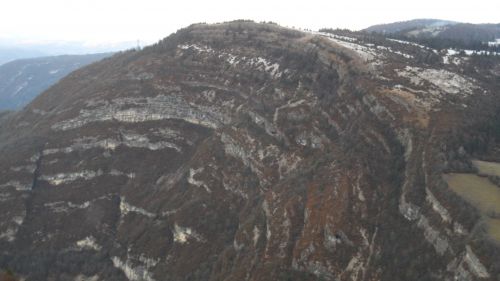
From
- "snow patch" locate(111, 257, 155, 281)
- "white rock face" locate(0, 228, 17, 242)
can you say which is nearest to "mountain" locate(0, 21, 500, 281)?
"white rock face" locate(0, 228, 17, 242)

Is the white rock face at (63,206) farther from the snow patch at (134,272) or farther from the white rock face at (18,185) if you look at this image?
the snow patch at (134,272)

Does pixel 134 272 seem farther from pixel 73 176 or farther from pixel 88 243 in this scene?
pixel 73 176

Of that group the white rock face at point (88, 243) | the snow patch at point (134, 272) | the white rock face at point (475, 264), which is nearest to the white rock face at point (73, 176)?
the white rock face at point (88, 243)

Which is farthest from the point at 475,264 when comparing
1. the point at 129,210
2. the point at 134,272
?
the point at 129,210

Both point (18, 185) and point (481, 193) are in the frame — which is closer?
point (481, 193)

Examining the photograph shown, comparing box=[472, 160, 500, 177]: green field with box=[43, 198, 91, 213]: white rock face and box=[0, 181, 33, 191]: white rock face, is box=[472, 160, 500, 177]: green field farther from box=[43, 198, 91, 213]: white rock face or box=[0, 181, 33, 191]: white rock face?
box=[0, 181, 33, 191]: white rock face

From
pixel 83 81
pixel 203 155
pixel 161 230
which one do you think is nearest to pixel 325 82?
pixel 203 155

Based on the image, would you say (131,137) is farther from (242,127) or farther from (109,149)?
(242,127)

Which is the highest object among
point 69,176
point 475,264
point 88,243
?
point 475,264
